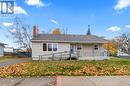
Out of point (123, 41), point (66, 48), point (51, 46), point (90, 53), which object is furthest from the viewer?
point (123, 41)

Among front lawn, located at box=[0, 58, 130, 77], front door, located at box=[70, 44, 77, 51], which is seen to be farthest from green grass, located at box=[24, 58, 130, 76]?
front door, located at box=[70, 44, 77, 51]

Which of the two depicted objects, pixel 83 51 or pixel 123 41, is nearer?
pixel 83 51

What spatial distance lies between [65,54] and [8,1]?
16.4 metres

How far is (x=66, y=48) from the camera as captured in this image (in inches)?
1513

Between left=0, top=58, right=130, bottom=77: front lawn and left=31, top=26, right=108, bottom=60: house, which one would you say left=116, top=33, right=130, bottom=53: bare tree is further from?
left=0, top=58, right=130, bottom=77: front lawn

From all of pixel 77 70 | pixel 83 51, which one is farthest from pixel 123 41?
pixel 77 70

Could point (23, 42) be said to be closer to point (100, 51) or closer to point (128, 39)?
point (100, 51)

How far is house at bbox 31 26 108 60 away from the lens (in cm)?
3694

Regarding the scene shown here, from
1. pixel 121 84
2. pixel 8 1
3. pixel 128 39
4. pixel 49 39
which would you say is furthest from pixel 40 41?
pixel 128 39

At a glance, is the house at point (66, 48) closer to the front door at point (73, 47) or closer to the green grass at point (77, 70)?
the front door at point (73, 47)

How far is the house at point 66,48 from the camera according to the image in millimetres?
A: 36938

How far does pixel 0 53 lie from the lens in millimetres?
54906

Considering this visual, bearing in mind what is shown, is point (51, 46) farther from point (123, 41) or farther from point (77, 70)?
point (123, 41)

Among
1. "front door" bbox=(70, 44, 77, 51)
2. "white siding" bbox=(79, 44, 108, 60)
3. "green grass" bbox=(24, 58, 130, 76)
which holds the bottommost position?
"green grass" bbox=(24, 58, 130, 76)
